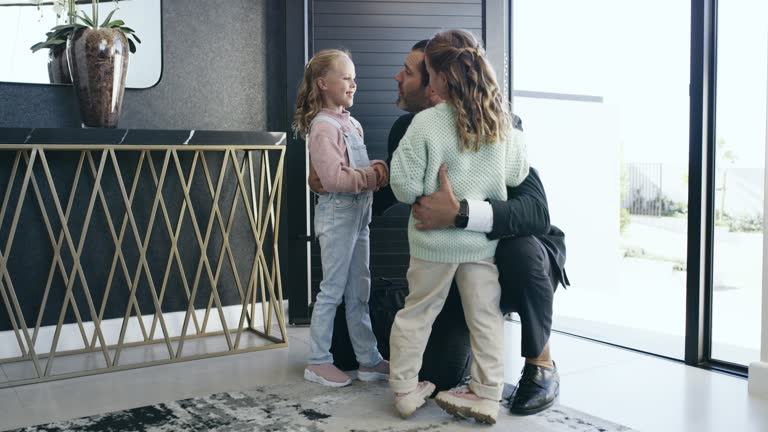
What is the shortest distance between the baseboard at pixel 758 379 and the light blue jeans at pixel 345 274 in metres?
1.09

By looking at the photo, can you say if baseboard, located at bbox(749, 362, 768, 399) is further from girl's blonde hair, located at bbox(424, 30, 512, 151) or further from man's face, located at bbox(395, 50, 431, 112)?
man's face, located at bbox(395, 50, 431, 112)

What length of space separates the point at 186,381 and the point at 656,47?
2.04 m

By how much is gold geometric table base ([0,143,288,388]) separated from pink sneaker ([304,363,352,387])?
1.52 ft

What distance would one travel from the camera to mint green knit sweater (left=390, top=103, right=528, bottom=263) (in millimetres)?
1865

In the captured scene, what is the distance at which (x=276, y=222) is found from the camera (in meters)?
2.73

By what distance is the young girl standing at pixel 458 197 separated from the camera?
1852mm

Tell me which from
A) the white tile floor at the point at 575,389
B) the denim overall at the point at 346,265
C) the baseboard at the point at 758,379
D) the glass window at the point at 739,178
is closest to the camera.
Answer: the white tile floor at the point at 575,389

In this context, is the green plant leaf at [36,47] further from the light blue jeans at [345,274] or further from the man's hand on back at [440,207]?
the man's hand on back at [440,207]

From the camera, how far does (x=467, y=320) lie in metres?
1.90

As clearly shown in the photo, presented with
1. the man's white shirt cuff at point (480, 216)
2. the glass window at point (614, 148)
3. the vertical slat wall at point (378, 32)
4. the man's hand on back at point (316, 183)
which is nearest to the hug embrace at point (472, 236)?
the man's white shirt cuff at point (480, 216)

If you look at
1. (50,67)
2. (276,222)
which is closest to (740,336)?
(276,222)

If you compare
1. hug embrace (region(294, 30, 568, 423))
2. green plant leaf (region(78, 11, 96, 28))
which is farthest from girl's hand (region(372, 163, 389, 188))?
green plant leaf (region(78, 11, 96, 28))

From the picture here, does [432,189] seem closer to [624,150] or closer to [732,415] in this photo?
[732,415]

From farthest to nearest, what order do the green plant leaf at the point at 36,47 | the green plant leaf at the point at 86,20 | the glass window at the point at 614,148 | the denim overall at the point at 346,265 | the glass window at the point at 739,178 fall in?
the glass window at the point at 614,148 → the green plant leaf at the point at 36,47 → the green plant leaf at the point at 86,20 → the glass window at the point at 739,178 → the denim overall at the point at 346,265
